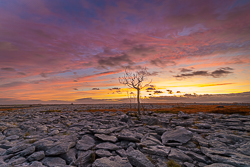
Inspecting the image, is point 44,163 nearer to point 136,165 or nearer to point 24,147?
point 24,147

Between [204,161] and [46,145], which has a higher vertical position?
[46,145]

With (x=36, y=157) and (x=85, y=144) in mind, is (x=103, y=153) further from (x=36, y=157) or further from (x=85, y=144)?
(x=36, y=157)

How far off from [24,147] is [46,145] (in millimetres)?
1473

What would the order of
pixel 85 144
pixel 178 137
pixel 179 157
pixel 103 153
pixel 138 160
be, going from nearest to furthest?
1. pixel 138 160
2. pixel 179 157
3. pixel 103 153
4. pixel 85 144
5. pixel 178 137

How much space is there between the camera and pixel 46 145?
802 centimetres

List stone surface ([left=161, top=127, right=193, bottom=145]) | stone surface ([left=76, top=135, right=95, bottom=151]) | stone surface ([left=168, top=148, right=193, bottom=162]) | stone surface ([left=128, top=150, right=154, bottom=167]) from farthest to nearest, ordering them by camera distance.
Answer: stone surface ([left=161, top=127, right=193, bottom=145]) → stone surface ([left=76, top=135, right=95, bottom=151]) → stone surface ([left=168, top=148, right=193, bottom=162]) → stone surface ([left=128, top=150, right=154, bottom=167])

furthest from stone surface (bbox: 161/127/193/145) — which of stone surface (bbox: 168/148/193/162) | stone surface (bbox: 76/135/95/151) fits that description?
stone surface (bbox: 76/135/95/151)

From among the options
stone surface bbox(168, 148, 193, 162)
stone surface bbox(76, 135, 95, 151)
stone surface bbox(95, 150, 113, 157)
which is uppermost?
stone surface bbox(76, 135, 95, 151)

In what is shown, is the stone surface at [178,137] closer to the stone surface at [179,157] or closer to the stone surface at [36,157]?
the stone surface at [179,157]

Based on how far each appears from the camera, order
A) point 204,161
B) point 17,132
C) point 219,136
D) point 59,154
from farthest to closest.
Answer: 1. point 17,132
2. point 219,136
3. point 59,154
4. point 204,161

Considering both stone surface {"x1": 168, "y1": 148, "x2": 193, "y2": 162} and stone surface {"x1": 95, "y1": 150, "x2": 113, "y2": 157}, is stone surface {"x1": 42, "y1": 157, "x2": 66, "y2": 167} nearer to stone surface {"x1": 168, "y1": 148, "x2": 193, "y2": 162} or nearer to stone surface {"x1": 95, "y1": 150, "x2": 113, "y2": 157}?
stone surface {"x1": 95, "y1": 150, "x2": 113, "y2": 157}

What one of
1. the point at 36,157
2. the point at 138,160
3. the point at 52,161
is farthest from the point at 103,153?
the point at 36,157

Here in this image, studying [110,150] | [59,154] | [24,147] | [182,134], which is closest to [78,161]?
[59,154]

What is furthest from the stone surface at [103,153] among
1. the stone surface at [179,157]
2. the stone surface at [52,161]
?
the stone surface at [179,157]
